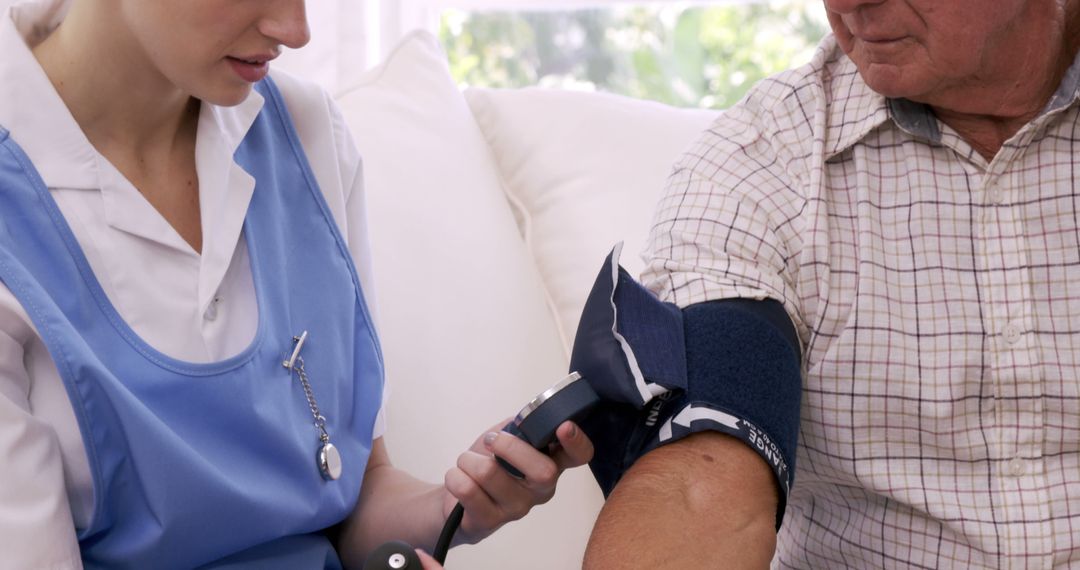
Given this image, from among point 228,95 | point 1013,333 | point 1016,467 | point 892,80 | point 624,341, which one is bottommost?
point 1016,467

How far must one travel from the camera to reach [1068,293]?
122 cm

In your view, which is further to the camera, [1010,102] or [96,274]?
[1010,102]

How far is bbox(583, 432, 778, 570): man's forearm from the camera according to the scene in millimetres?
1045

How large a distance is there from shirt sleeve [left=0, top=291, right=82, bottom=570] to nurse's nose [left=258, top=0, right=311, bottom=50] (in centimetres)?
32

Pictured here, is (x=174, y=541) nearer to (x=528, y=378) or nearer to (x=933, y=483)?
(x=528, y=378)

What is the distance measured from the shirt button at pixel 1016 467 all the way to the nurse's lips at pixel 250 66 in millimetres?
784

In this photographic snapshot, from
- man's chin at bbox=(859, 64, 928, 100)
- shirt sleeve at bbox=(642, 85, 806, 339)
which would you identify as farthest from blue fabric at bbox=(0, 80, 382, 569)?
man's chin at bbox=(859, 64, 928, 100)

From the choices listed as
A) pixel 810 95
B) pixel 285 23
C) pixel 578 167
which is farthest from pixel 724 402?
pixel 578 167

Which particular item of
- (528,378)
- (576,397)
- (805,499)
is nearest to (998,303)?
(805,499)

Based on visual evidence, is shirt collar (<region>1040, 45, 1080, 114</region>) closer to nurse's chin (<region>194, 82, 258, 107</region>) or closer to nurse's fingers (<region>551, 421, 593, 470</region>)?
nurse's fingers (<region>551, 421, 593, 470</region>)

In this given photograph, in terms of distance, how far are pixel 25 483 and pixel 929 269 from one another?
826mm

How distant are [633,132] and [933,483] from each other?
0.78 metres

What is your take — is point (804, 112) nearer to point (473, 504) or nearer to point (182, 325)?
point (473, 504)

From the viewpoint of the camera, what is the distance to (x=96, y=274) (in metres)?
1.07
